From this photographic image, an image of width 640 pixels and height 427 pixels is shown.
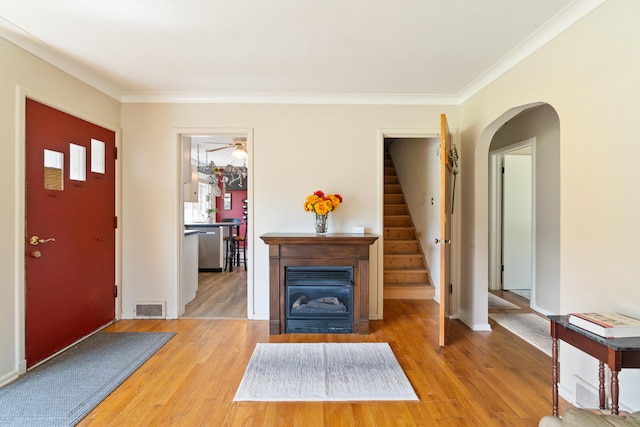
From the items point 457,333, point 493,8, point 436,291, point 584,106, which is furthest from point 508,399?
point 493,8

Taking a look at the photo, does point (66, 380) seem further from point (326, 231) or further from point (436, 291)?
point (436, 291)

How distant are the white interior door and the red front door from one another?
5.37 m

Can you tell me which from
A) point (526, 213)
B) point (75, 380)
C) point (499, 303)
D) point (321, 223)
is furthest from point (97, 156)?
point (526, 213)

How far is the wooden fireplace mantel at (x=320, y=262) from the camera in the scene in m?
3.04

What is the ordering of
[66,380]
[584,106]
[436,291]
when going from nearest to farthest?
1. [584,106]
2. [66,380]
3. [436,291]

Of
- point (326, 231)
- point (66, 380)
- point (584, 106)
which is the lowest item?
point (66, 380)

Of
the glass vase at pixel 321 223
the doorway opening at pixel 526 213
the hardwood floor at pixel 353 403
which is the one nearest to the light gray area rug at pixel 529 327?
the doorway opening at pixel 526 213

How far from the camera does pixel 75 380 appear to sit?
7.29ft

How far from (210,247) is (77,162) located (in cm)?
339

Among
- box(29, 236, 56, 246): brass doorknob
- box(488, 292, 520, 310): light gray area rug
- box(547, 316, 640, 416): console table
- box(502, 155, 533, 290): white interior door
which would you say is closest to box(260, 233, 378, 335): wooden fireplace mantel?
box(547, 316, 640, 416): console table

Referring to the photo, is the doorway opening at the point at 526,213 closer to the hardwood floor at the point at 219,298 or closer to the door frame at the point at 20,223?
the hardwood floor at the point at 219,298

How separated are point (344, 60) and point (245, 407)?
2734 millimetres

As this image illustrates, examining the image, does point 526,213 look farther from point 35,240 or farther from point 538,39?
point 35,240

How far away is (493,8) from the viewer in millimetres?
1949
